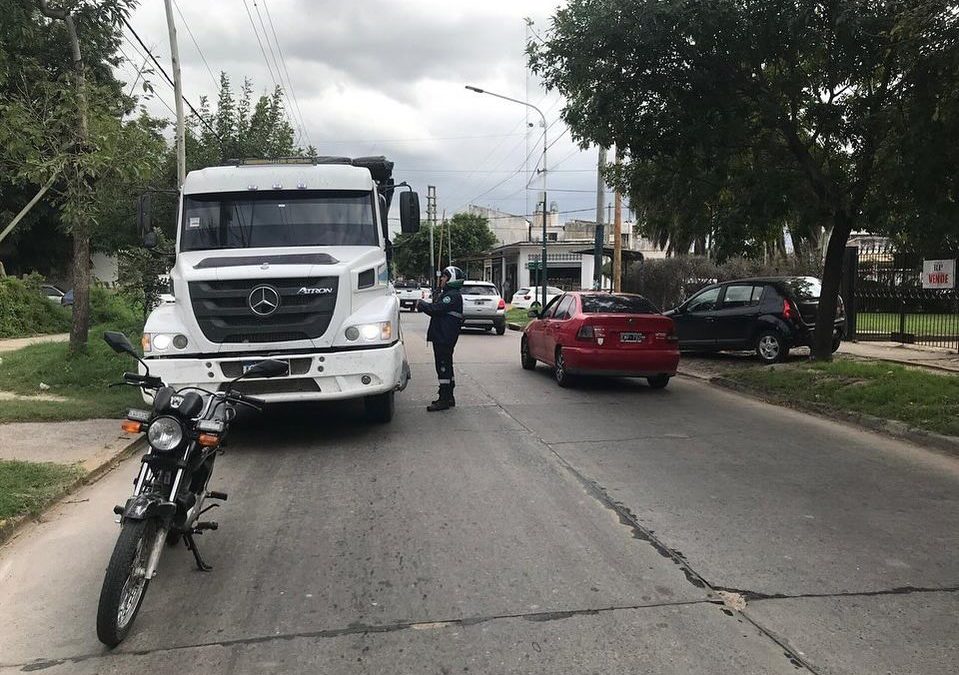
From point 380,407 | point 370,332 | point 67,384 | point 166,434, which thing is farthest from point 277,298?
point 67,384

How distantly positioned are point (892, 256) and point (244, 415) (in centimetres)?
1499

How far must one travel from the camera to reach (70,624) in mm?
3898

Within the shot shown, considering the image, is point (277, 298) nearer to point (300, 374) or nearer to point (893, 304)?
point (300, 374)

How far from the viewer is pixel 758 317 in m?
14.4

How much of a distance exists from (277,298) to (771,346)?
10.1 meters

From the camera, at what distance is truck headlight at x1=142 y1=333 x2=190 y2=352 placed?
24.1 feet

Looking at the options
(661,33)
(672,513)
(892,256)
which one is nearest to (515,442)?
A: (672,513)

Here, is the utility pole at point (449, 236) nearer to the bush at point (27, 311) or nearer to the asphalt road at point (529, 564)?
the bush at point (27, 311)

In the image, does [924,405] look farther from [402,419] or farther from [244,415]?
[244,415]

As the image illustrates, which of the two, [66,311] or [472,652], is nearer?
[472,652]

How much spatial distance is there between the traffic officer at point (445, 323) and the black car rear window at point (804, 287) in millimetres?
7592

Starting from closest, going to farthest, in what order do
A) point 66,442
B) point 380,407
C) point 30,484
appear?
point 30,484 < point 66,442 < point 380,407

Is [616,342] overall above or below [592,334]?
below

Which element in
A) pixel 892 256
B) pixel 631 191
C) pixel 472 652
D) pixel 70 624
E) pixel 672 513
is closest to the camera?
pixel 472 652
